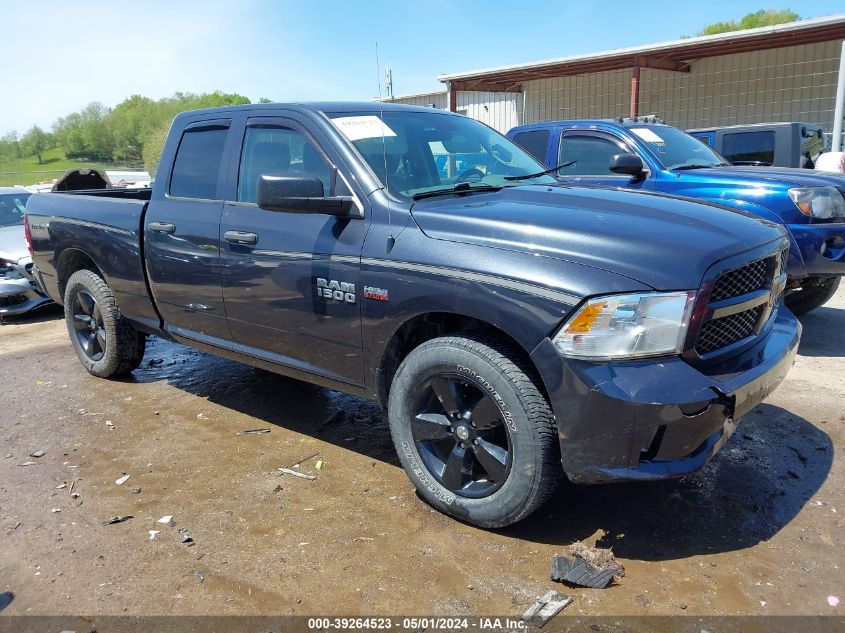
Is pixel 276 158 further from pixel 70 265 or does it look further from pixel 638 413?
pixel 70 265

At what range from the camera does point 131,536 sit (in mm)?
3180

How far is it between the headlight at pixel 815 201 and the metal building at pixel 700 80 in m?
8.59

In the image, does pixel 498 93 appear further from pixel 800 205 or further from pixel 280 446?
pixel 280 446

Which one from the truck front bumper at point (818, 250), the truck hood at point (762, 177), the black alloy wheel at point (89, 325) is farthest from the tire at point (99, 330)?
the truck front bumper at point (818, 250)

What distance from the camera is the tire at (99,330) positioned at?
16.8 feet

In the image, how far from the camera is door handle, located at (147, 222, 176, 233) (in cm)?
426

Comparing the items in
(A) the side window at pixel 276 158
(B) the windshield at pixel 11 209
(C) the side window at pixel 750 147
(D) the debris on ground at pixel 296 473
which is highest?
(A) the side window at pixel 276 158

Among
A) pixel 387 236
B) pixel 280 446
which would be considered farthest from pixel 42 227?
pixel 387 236

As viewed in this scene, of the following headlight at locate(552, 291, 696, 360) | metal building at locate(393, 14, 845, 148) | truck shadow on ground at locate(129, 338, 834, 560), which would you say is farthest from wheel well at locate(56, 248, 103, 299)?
metal building at locate(393, 14, 845, 148)

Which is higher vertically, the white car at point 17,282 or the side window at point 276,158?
the side window at point 276,158

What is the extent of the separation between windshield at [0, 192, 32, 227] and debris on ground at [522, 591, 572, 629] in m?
8.96

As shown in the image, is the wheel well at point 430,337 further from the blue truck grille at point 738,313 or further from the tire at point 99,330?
the tire at point 99,330

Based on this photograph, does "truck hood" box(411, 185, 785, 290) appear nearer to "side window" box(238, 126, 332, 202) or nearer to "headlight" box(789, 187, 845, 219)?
"side window" box(238, 126, 332, 202)

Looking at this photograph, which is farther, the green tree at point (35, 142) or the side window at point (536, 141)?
the green tree at point (35, 142)
